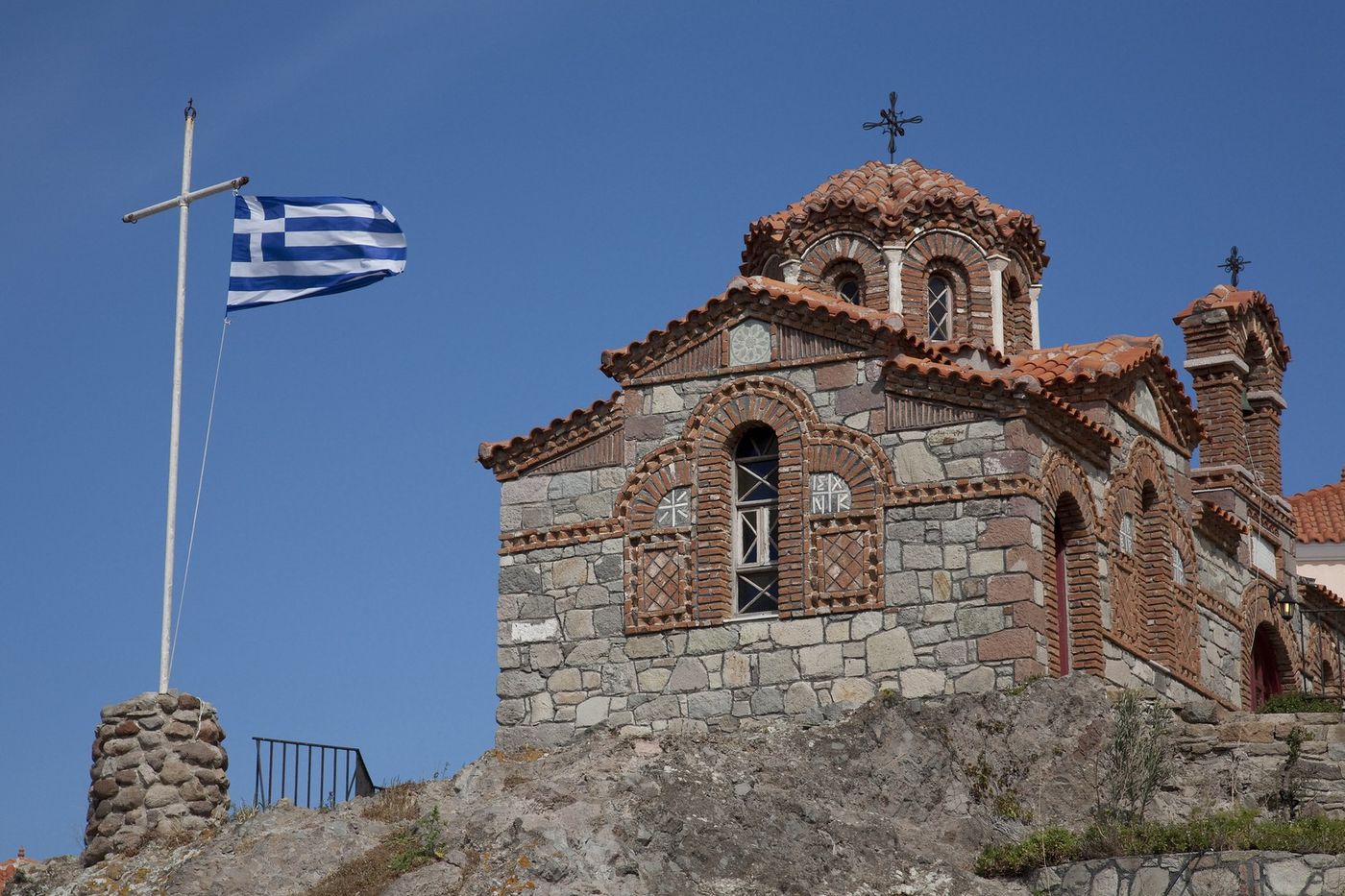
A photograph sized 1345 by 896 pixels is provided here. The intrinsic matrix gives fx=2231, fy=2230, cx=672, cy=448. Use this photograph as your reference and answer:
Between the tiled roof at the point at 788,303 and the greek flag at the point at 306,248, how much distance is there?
9.06 feet

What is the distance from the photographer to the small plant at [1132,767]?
20953mm

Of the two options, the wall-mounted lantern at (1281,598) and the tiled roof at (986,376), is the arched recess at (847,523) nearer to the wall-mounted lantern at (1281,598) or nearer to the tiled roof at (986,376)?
the tiled roof at (986,376)

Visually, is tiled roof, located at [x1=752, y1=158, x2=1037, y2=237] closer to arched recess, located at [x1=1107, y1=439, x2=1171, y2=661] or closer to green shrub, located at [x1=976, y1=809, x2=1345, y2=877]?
arched recess, located at [x1=1107, y1=439, x2=1171, y2=661]

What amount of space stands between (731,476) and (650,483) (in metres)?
0.93

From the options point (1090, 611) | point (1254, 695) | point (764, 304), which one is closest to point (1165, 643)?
point (1090, 611)

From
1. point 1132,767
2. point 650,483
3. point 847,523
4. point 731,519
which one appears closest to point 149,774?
point 650,483

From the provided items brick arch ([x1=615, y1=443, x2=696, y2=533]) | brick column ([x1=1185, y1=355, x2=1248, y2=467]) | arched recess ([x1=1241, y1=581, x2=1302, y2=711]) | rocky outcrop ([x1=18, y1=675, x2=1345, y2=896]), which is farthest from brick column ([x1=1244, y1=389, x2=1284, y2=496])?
brick arch ([x1=615, y1=443, x2=696, y2=533])

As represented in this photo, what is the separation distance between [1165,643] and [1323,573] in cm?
1393

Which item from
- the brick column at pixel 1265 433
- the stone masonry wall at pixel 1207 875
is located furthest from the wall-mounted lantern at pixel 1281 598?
the stone masonry wall at pixel 1207 875

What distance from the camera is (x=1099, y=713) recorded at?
73.9 ft

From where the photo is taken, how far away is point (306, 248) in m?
24.8

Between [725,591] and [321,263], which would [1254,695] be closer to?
[725,591]

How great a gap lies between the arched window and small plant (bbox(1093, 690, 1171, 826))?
4.46m

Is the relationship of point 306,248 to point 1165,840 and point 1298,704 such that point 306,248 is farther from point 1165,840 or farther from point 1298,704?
point 1298,704
